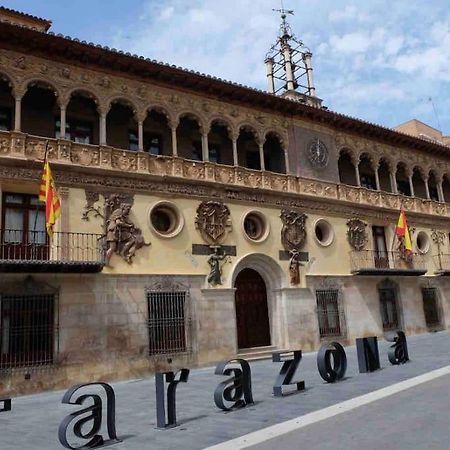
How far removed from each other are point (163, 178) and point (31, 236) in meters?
4.52

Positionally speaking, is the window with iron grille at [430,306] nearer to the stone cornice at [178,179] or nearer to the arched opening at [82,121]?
the stone cornice at [178,179]

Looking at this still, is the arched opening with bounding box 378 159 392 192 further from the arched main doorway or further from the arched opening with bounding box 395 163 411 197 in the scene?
the arched main doorway

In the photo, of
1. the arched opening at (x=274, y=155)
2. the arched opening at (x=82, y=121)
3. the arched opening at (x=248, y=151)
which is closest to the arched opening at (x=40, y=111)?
the arched opening at (x=82, y=121)

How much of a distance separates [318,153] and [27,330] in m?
13.6

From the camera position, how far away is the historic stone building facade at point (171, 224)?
44.0 ft

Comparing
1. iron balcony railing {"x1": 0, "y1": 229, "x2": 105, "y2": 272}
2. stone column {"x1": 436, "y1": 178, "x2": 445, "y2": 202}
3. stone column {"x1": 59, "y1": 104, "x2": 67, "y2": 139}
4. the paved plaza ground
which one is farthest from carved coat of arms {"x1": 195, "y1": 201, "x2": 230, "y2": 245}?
stone column {"x1": 436, "y1": 178, "x2": 445, "y2": 202}

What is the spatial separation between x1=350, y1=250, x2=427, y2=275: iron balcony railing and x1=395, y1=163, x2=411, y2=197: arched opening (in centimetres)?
392

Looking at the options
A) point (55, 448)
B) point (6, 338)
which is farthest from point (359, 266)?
point (55, 448)

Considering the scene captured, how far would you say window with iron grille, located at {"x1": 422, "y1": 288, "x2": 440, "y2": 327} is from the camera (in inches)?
915

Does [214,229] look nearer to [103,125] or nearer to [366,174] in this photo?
[103,125]

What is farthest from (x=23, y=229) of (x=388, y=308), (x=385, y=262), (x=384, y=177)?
(x=384, y=177)

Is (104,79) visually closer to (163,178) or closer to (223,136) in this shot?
(163,178)

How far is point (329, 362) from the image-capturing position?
1023cm

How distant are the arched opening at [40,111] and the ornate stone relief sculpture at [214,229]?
5574mm
